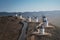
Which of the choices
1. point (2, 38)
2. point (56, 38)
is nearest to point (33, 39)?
point (56, 38)

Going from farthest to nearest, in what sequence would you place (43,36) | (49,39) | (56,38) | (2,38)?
(2,38)
(56,38)
(49,39)
(43,36)

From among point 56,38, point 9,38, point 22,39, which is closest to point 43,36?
point 22,39

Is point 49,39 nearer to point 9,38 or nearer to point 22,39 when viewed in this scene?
point 22,39

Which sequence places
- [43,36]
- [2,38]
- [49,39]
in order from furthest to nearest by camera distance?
[2,38] < [49,39] < [43,36]

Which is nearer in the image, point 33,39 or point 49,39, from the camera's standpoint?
point 33,39

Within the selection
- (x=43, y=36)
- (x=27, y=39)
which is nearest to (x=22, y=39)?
(x=27, y=39)

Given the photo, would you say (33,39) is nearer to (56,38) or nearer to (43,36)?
(43,36)

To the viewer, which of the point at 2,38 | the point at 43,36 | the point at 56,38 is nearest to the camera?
the point at 43,36

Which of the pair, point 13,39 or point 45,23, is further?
point 45,23
